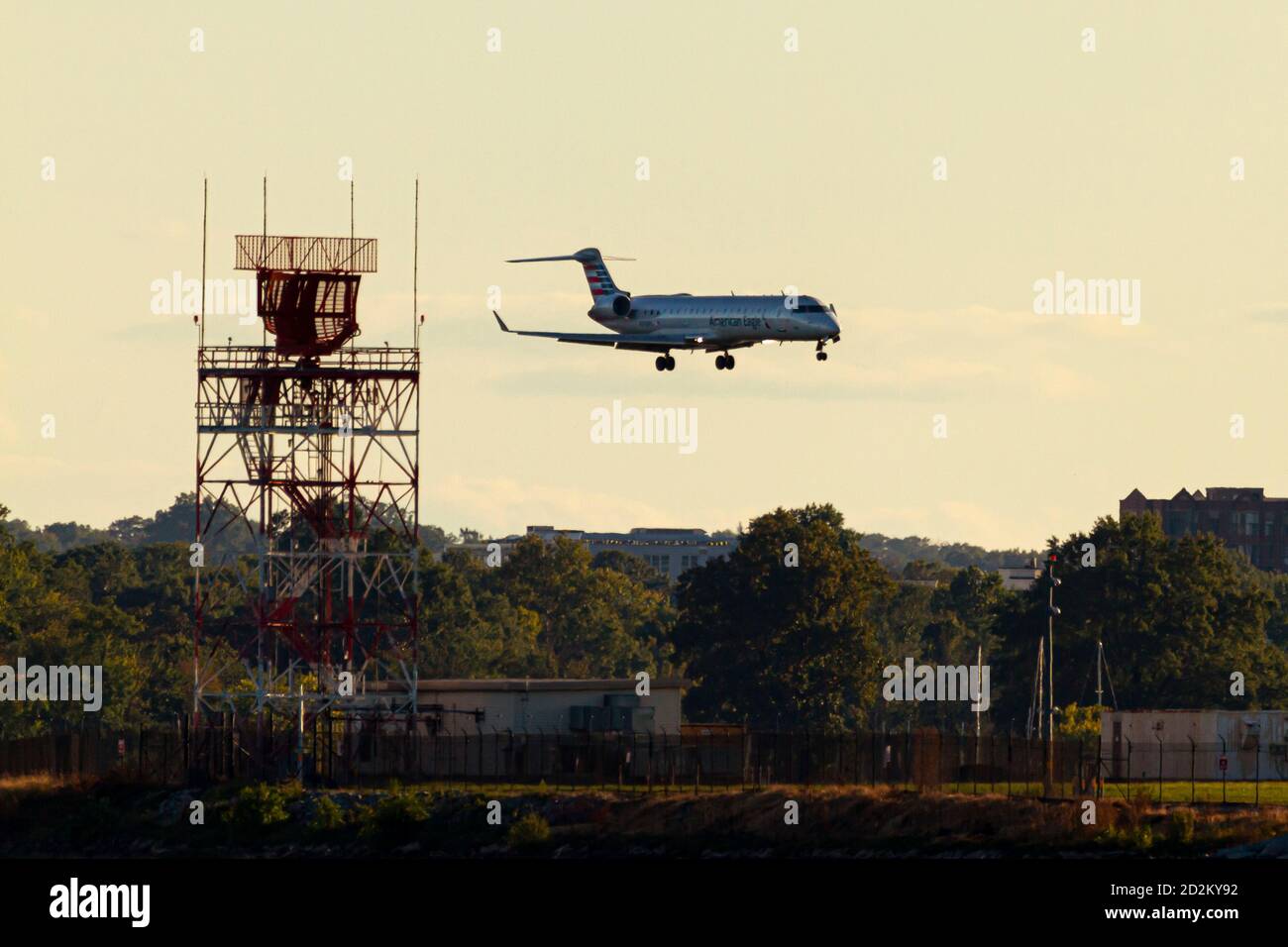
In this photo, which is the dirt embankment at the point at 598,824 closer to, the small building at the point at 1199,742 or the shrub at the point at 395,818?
the shrub at the point at 395,818

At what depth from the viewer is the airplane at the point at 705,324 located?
139000 mm

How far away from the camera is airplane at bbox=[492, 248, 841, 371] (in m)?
139

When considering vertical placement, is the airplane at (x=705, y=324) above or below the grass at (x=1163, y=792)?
above

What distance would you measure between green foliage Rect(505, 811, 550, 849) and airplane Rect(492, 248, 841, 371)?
25.9 metres

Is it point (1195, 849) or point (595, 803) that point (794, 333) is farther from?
point (1195, 849)

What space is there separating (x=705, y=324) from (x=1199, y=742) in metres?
27.9

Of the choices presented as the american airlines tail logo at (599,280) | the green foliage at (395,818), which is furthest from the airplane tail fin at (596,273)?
the green foliage at (395,818)

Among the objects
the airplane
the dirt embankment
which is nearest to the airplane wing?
the airplane

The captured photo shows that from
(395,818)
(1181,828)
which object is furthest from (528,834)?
(1181,828)

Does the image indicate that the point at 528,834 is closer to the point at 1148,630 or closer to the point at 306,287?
the point at 306,287

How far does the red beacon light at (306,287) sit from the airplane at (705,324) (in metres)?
7.84

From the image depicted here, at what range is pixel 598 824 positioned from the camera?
117 metres
